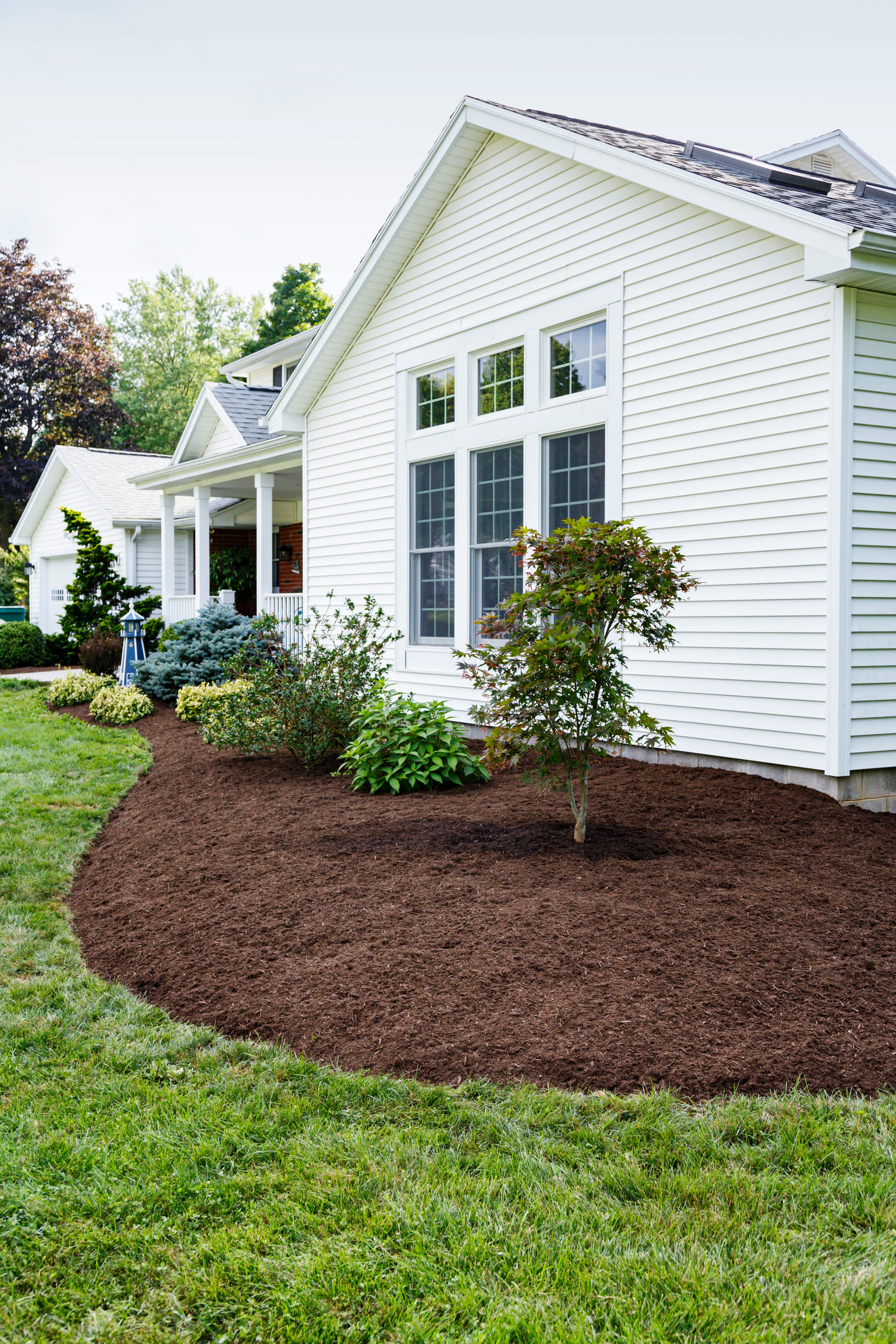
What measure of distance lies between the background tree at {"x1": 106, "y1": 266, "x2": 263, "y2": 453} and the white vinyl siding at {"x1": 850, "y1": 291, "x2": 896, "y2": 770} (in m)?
44.2

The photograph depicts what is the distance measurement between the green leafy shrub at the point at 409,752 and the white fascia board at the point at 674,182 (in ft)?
13.0

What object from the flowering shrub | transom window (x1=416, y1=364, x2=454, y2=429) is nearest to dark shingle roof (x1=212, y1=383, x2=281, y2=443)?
the flowering shrub

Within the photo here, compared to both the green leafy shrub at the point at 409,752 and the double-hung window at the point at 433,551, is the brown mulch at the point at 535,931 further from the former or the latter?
the double-hung window at the point at 433,551

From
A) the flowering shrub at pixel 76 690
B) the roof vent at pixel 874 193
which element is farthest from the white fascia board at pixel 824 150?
the flowering shrub at pixel 76 690

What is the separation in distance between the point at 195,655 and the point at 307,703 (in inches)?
225

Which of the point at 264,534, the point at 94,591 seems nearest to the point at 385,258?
the point at 264,534

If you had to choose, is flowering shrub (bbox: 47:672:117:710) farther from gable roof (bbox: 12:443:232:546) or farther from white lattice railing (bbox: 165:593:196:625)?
gable roof (bbox: 12:443:232:546)

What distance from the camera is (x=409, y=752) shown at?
24.6 ft

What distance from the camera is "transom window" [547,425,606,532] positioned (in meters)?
8.32

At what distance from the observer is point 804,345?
6488 millimetres

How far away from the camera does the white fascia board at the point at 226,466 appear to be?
45.3ft

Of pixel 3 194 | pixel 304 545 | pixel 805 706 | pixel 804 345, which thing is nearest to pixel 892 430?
pixel 804 345

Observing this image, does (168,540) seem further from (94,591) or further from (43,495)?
(43,495)

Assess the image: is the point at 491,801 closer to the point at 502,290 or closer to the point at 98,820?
the point at 98,820
